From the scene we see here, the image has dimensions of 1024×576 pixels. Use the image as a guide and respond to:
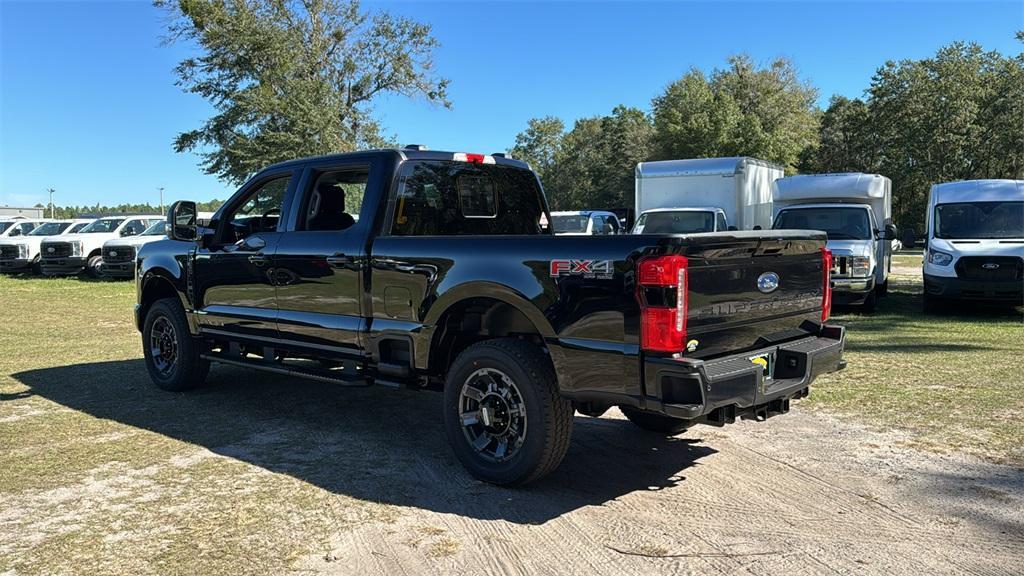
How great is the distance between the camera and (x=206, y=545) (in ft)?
12.5

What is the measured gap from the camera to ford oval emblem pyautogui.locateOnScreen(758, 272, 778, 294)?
444 cm

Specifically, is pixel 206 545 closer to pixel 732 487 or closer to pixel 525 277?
pixel 525 277

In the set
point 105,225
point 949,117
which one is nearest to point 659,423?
point 105,225

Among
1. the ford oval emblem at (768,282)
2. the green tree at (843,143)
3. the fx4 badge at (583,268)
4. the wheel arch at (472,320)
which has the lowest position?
the wheel arch at (472,320)

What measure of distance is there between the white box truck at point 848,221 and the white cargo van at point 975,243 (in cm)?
86

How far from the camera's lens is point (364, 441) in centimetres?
568

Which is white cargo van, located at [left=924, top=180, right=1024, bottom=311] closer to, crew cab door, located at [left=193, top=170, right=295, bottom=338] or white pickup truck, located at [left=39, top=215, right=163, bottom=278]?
crew cab door, located at [left=193, top=170, right=295, bottom=338]

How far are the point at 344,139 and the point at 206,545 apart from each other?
2741cm

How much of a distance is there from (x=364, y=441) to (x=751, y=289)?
299cm

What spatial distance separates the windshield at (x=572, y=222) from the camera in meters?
20.0

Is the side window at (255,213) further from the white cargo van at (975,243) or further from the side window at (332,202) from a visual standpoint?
the white cargo van at (975,243)

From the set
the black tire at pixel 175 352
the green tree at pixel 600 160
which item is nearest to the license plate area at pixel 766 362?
the black tire at pixel 175 352

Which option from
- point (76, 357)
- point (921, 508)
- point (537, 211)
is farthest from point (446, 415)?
point (76, 357)

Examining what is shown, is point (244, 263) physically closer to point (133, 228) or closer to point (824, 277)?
point (824, 277)
